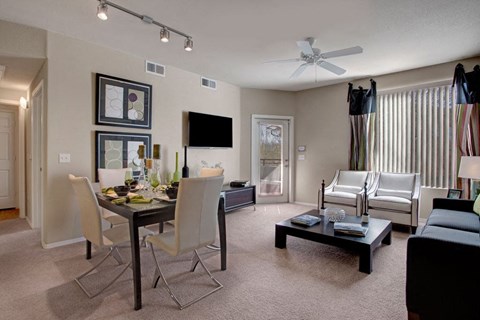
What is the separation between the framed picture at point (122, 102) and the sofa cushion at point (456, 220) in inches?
158

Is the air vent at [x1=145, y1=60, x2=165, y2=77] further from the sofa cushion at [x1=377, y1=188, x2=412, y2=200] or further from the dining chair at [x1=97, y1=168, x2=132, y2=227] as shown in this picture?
the sofa cushion at [x1=377, y1=188, x2=412, y2=200]

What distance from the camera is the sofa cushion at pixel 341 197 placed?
14.5ft

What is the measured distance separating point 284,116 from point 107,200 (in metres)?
4.62

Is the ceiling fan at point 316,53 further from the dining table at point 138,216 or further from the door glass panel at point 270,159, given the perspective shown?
the door glass panel at point 270,159

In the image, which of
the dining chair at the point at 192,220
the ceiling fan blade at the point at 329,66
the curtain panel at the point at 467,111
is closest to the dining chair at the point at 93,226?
the dining chair at the point at 192,220

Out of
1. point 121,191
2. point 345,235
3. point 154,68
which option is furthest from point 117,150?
point 345,235

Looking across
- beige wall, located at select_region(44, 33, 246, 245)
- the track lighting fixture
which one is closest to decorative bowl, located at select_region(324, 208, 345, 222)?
the track lighting fixture

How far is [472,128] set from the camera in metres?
3.85

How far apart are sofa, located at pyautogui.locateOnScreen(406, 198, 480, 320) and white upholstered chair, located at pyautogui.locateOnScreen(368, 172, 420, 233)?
236 cm

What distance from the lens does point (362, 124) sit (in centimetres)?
507

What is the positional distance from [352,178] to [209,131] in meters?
2.94

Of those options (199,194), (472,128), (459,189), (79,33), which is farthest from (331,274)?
(79,33)

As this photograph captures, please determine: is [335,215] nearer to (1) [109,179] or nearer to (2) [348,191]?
(2) [348,191]

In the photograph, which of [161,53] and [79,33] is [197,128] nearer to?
[161,53]
